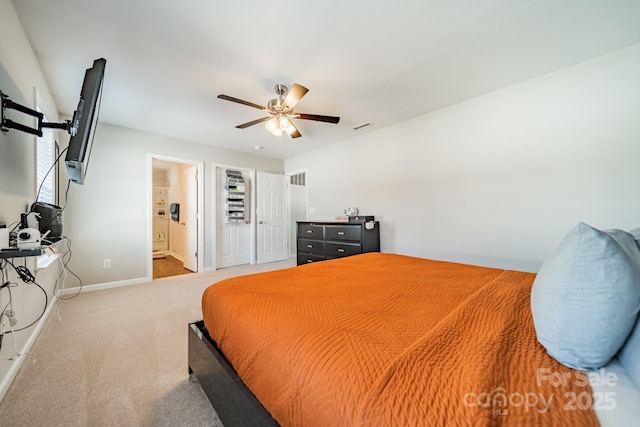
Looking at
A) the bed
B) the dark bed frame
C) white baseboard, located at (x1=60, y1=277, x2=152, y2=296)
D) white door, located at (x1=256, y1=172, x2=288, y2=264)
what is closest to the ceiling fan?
the bed

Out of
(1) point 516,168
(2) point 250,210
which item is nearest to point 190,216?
(2) point 250,210

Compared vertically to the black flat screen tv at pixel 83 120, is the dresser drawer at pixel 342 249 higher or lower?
lower

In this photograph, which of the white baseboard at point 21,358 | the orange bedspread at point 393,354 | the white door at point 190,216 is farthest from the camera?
the white door at point 190,216

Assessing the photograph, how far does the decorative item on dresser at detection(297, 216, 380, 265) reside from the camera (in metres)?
3.45

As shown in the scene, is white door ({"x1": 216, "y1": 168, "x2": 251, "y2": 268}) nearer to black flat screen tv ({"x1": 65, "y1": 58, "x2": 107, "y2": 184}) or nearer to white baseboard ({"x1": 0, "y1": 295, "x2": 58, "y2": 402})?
white baseboard ({"x1": 0, "y1": 295, "x2": 58, "y2": 402})

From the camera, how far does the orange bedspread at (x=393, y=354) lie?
53cm

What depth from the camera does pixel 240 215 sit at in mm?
4816

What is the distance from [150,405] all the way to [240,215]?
371cm

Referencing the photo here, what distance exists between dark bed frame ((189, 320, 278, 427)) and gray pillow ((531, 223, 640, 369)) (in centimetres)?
90

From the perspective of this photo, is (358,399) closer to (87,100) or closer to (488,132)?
(87,100)

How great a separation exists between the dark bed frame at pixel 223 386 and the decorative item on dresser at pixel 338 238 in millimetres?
2378

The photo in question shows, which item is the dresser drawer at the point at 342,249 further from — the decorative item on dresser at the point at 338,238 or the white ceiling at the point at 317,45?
the white ceiling at the point at 317,45

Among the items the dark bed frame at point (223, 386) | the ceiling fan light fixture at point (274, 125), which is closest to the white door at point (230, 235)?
the ceiling fan light fixture at point (274, 125)

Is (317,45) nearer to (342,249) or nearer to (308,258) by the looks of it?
(342,249)
